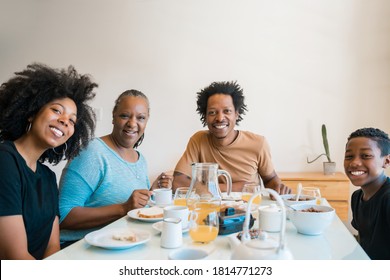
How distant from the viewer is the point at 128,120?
5.51 ft

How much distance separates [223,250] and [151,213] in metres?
0.43

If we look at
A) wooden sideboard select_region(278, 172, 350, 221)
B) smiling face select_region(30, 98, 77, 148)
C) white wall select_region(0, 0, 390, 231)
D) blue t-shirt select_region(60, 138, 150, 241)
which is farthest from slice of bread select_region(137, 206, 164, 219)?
white wall select_region(0, 0, 390, 231)

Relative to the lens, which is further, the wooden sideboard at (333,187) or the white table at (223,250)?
the wooden sideboard at (333,187)

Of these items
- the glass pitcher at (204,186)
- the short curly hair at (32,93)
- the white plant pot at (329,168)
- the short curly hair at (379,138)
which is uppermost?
the short curly hair at (32,93)

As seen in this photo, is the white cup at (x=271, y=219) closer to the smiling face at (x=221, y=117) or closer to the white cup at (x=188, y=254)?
the white cup at (x=188, y=254)

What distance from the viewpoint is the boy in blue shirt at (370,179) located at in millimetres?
1226

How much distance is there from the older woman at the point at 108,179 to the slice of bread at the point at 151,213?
54 mm

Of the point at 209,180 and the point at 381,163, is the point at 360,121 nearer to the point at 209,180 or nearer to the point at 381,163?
the point at 381,163

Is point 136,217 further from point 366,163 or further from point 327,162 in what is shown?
point 327,162

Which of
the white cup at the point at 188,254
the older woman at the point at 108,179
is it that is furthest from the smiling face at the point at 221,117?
the white cup at the point at 188,254

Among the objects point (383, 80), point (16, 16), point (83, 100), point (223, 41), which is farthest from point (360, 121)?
point (16, 16)

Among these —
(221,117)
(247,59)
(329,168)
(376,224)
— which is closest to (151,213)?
(376,224)
